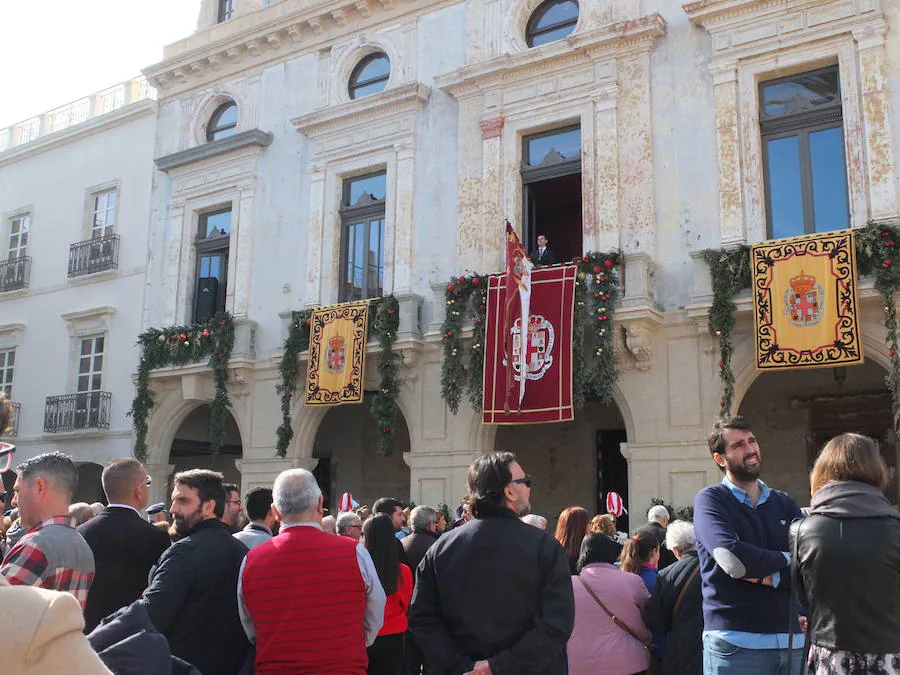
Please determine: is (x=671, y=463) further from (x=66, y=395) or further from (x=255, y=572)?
(x=66, y=395)

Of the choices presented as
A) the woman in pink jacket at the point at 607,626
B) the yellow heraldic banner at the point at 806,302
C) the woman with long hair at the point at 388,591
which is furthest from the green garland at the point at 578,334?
the woman in pink jacket at the point at 607,626

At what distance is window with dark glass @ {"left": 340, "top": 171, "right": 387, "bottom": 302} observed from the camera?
16922 mm

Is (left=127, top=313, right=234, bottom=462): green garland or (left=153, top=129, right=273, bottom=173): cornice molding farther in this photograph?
(left=153, top=129, right=273, bottom=173): cornice molding

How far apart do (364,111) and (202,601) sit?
1396 centimetres

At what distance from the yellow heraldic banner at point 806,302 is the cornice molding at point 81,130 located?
14724 millimetres

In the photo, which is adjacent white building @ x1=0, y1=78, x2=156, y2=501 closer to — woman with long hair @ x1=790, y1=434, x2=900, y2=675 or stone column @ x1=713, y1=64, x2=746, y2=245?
stone column @ x1=713, y1=64, x2=746, y2=245

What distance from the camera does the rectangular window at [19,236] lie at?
22.7 metres

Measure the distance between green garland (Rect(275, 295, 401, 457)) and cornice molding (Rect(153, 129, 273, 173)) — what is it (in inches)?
165

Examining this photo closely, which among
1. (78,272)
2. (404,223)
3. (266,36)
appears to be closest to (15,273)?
(78,272)

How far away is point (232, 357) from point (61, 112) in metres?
10.7

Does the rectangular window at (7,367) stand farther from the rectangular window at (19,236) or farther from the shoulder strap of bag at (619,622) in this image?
the shoulder strap of bag at (619,622)

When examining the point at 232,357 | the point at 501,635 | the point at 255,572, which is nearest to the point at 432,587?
the point at 501,635

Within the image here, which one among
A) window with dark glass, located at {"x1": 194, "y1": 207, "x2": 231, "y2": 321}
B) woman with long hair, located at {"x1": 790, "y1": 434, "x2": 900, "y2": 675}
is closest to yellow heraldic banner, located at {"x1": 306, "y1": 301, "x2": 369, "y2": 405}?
window with dark glass, located at {"x1": 194, "y1": 207, "x2": 231, "y2": 321}

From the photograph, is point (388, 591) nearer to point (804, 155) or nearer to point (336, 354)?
point (804, 155)
